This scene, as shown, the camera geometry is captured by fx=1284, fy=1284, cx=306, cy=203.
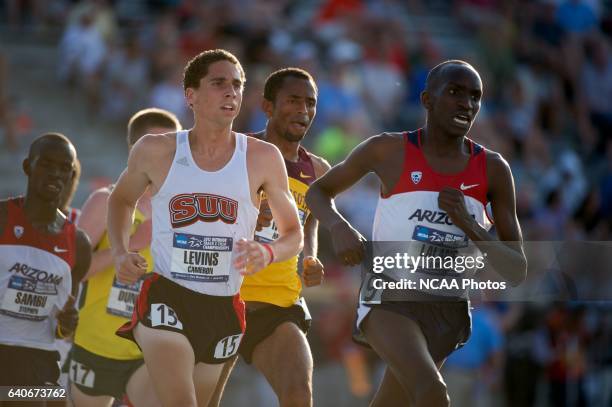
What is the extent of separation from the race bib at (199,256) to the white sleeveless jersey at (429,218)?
3.11 feet

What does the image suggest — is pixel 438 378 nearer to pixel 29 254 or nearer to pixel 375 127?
pixel 29 254

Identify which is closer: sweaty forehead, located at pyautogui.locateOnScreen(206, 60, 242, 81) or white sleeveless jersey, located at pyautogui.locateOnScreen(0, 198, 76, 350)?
sweaty forehead, located at pyautogui.locateOnScreen(206, 60, 242, 81)

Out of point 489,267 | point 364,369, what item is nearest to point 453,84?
point 489,267

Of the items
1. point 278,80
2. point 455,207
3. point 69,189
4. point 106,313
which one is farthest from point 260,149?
point 106,313

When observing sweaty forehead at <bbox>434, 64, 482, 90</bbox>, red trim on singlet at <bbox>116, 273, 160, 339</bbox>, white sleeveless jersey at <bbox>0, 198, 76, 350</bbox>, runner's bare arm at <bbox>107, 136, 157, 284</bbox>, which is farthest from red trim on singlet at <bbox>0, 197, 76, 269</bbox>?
sweaty forehead at <bbox>434, 64, 482, 90</bbox>

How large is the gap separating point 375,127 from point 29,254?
9.28 metres

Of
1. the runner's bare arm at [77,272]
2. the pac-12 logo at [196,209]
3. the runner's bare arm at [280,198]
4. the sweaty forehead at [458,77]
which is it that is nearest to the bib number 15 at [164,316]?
the pac-12 logo at [196,209]

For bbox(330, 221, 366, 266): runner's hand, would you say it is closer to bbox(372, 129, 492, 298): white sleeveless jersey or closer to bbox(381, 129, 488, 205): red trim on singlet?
bbox(372, 129, 492, 298): white sleeveless jersey

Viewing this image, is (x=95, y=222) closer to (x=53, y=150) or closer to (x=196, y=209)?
(x=53, y=150)

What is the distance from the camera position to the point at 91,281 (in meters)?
8.91

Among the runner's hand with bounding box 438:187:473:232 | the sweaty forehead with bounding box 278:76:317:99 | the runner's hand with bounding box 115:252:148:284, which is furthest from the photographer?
the sweaty forehead with bounding box 278:76:317:99

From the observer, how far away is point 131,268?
6.79 metres

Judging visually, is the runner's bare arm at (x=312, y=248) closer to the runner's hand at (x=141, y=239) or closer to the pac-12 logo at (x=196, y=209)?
the pac-12 logo at (x=196, y=209)

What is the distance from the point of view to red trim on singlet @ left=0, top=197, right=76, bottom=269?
784cm
